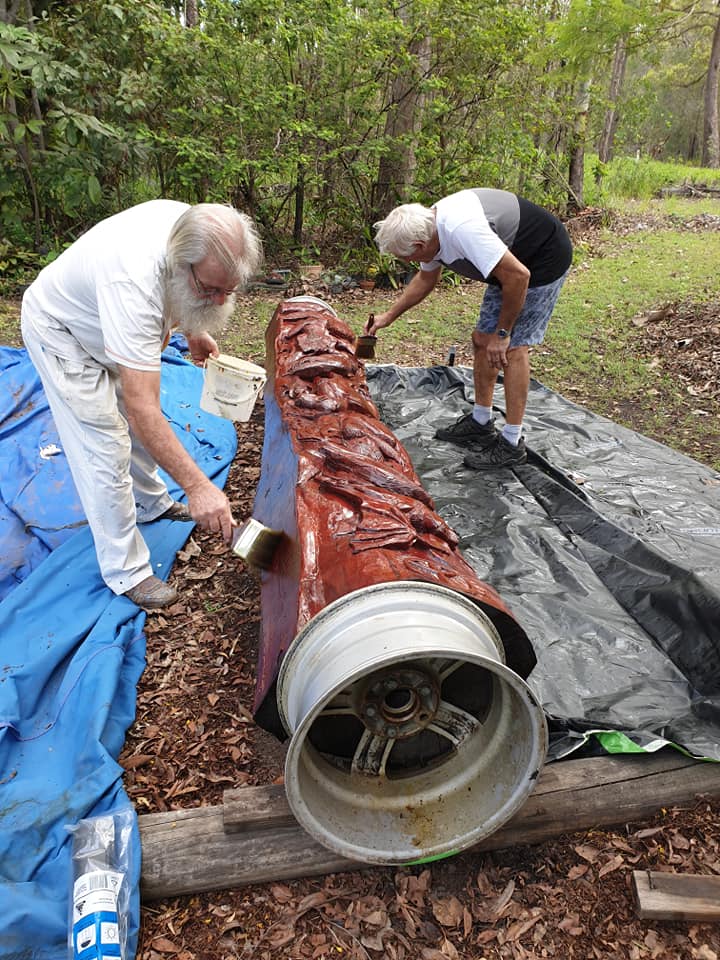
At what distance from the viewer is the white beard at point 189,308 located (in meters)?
2.26

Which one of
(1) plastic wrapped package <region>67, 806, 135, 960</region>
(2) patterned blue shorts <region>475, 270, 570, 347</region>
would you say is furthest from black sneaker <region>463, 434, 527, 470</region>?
(1) plastic wrapped package <region>67, 806, 135, 960</region>

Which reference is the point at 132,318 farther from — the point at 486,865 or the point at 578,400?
the point at 578,400

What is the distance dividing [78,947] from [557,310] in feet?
22.4

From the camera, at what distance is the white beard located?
226cm

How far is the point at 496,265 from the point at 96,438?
212cm

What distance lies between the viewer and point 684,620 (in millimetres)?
2518

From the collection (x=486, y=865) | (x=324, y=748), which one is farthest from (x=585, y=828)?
(x=324, y=748)

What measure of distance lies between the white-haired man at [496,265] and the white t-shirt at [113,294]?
1.42 meters

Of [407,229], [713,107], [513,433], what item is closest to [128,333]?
[407,229]

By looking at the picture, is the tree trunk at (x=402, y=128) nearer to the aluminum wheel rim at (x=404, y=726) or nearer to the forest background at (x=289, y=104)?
the forest background at (x=289, y=104)

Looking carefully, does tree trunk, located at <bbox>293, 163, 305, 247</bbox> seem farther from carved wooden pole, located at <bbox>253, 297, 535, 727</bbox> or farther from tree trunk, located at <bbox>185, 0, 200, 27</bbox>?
carved wooden pole, located at <bbox>253, 297, 535, 727</bbox>

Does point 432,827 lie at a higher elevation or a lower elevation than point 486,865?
higher

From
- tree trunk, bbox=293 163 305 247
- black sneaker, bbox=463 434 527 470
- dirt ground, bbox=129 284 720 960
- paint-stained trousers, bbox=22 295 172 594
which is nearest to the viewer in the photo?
dirt ground, bbox=129 284 720 960

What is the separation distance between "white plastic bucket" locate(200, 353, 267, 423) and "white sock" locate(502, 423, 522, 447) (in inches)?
60.7
